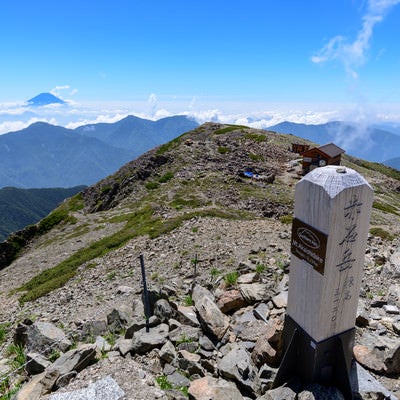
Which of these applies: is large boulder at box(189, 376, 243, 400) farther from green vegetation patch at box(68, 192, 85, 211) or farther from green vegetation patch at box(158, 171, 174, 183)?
green vegetation patch at box(68, 192, 85, 211)

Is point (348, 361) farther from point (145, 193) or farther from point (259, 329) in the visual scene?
point (145, 193)

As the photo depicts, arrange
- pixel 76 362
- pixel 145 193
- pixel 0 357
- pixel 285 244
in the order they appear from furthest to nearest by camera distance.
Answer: pixel 145 193, pixel 285 244, pixel 0 357, pixel 76 362

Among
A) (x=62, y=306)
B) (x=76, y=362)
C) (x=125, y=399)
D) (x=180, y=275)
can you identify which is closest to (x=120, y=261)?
(x=62, y=306)

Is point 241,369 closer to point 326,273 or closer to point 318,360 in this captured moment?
point 318,360

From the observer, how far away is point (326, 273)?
577 centimetres

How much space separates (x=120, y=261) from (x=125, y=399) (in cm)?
1785

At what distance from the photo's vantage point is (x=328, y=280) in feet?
19.1

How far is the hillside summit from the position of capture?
291 inches

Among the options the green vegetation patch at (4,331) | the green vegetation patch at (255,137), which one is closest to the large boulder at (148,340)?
the green vegetation patch at (4,331)

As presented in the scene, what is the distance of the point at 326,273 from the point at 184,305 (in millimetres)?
6660

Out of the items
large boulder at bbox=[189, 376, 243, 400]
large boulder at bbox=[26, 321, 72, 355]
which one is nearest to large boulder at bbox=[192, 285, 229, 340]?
large boulder at bbox=[189, 376, 243, 400]

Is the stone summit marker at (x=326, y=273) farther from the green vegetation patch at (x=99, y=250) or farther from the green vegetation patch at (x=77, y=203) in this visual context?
the green vegetation patch at (x=77, y=203)

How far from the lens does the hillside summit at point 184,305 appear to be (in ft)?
24.2

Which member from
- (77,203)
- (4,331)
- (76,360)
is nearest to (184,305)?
(76,360)
